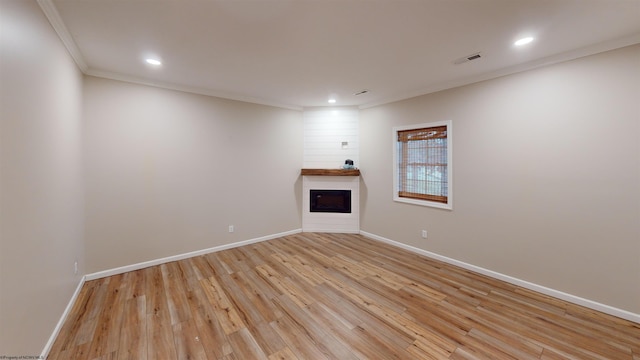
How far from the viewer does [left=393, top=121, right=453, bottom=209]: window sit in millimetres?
3654

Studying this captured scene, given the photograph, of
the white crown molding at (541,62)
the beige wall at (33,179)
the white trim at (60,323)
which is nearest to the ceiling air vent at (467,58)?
the white crown molding at (541,62)

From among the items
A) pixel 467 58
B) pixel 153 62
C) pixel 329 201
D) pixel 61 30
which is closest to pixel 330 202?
pixel 329 201

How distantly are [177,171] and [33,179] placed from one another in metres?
1.96

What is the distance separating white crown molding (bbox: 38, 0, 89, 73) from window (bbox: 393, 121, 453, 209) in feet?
13.6

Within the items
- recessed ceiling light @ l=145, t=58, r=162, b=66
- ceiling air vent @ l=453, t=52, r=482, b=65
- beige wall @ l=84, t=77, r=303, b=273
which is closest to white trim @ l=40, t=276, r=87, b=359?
beige wall @ l=84, t=77, r=303, b=273

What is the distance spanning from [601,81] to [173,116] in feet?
16.6

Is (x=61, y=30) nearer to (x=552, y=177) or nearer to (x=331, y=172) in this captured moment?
(x=331, y=172)

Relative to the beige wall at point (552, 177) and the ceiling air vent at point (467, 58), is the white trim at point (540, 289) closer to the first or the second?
the beige wall at point (552, 177)

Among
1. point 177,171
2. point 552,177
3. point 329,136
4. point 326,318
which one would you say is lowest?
point 326,318

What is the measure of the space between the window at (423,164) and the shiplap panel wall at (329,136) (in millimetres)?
Answer: 976

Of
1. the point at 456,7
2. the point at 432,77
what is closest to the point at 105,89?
the point at 456,7

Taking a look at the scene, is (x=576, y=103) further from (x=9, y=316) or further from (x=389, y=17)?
(x=9, y=316)

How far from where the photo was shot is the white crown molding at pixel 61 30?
180 centimetres

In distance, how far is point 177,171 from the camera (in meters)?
3.66
